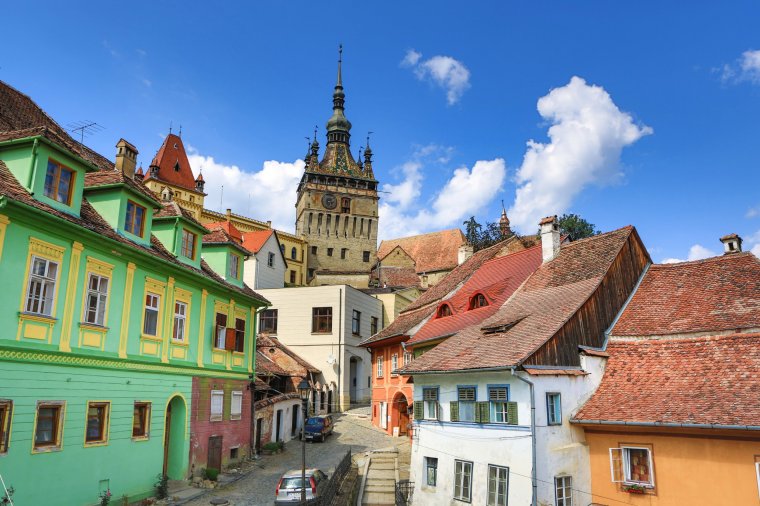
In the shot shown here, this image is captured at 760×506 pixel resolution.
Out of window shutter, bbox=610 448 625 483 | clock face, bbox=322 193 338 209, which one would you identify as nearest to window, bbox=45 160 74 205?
window shutter, bbox=610 448 625 483

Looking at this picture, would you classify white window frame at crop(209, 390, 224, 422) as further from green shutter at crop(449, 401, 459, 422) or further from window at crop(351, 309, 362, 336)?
window at crop(351, 309, 362, 336)

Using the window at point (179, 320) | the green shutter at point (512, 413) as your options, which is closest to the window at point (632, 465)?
the green shutter at point (512, 413)

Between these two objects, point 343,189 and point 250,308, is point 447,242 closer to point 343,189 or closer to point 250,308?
point 343,189

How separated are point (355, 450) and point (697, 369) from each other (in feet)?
51.5

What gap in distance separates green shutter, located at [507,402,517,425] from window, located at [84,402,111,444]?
1171cm

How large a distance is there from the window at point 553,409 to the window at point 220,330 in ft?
41.9

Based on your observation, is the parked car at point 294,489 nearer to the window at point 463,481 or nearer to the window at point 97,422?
the window at point 463,481

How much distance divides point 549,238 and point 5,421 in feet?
68.6

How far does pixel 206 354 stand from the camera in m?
22.3

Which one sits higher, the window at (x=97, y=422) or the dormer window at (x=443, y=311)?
the dormer window at (x=443, y=311)

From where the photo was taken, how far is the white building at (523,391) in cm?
1712

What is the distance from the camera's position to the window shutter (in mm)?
17266

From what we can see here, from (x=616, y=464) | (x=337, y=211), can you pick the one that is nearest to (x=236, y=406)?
(x=616, y=464)

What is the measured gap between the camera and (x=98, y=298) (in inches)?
658
